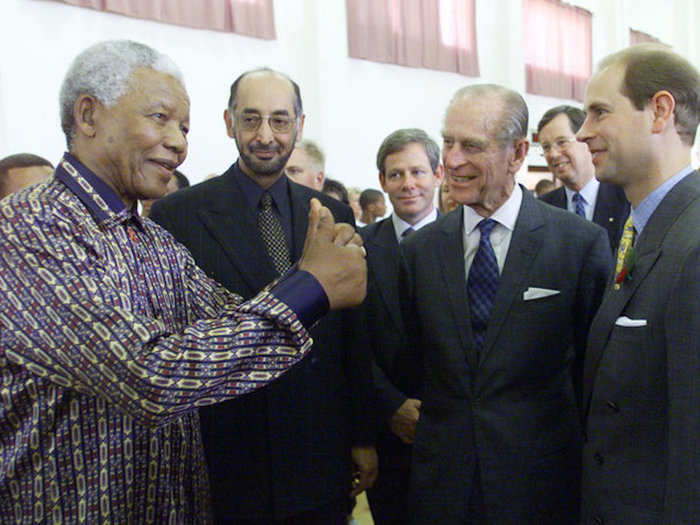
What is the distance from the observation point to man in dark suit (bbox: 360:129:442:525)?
2.22 metres

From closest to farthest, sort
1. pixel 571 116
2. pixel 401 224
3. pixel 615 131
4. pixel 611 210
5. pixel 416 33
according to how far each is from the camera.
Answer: pixel 615 131 < pixel 401 224 < pixel 611 210 < pixel 571 116 < pixel 416 33

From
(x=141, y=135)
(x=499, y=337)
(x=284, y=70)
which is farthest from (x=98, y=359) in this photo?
(x=284, y=70)

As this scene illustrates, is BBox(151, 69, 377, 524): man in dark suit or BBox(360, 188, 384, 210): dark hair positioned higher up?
BBox(360, 188, 384, 210): dark hair

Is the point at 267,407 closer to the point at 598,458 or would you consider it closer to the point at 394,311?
the point at 394,311

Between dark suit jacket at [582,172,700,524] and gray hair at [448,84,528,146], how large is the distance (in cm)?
61

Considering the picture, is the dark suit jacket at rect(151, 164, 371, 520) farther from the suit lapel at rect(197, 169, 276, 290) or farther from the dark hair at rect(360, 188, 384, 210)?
the dark hair at rect(360, 188, 384, 210)

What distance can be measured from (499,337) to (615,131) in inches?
23.9

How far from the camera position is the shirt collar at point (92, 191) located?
1286mm

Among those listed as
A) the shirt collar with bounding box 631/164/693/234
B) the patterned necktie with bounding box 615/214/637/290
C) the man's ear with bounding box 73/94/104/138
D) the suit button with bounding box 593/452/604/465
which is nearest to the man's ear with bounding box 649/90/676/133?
the shirt collar with bounding box 631/164/693/234

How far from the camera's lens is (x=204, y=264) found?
1.87m

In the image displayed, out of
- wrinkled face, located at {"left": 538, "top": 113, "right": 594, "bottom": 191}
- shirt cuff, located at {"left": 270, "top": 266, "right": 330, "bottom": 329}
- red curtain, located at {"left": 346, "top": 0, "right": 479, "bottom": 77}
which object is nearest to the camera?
shirt cuff, located at {"left": 270, "top": 266, "right": 330, "bottom": 329}

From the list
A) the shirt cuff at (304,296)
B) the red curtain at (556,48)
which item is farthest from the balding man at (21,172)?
the red curtain at (556,48)

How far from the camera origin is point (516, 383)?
5.77 ft

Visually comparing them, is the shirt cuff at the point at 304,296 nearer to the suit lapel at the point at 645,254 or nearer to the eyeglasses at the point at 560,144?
the suit lapel at the point at 645,254
